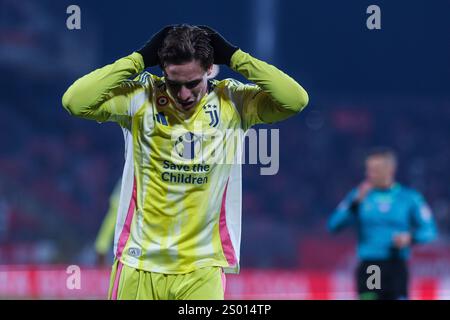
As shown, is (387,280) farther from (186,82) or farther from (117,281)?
(186,82)

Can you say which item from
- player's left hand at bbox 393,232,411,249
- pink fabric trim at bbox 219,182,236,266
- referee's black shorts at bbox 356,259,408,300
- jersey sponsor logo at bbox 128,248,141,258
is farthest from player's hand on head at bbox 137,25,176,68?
referee's black shorts at bbox 356,259,408,300

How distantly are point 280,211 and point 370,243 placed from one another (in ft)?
25.2

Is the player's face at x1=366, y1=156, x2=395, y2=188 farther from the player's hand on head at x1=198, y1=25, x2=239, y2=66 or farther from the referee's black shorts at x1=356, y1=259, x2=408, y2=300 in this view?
the player's hand on head at x1=198, y1=25, x2=239, y2=66

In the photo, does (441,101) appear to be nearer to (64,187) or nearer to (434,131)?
(434,131)

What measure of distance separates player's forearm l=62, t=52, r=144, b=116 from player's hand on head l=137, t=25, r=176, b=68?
3.0 inches

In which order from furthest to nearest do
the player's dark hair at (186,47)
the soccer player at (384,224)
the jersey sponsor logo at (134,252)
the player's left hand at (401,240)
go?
the soccer player at (384,224)
the player's left hand at (401,240)
the jersey sponsor logo at (134,252)
the player's dark hair at (186,47)

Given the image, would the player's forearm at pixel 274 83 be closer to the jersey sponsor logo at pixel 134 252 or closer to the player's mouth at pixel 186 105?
the player's mouth at pixel 186 105

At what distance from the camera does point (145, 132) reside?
15.1 ft

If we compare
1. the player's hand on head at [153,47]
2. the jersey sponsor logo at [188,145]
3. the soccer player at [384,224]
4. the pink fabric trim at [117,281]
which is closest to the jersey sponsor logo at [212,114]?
the jersey sponsor logo at [188,145]

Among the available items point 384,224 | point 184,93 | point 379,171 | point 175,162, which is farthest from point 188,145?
point 384,224

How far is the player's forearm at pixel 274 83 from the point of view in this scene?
4.55 m

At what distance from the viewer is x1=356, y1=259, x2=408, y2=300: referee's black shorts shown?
8719mm

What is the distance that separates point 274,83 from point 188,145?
1.66ft
